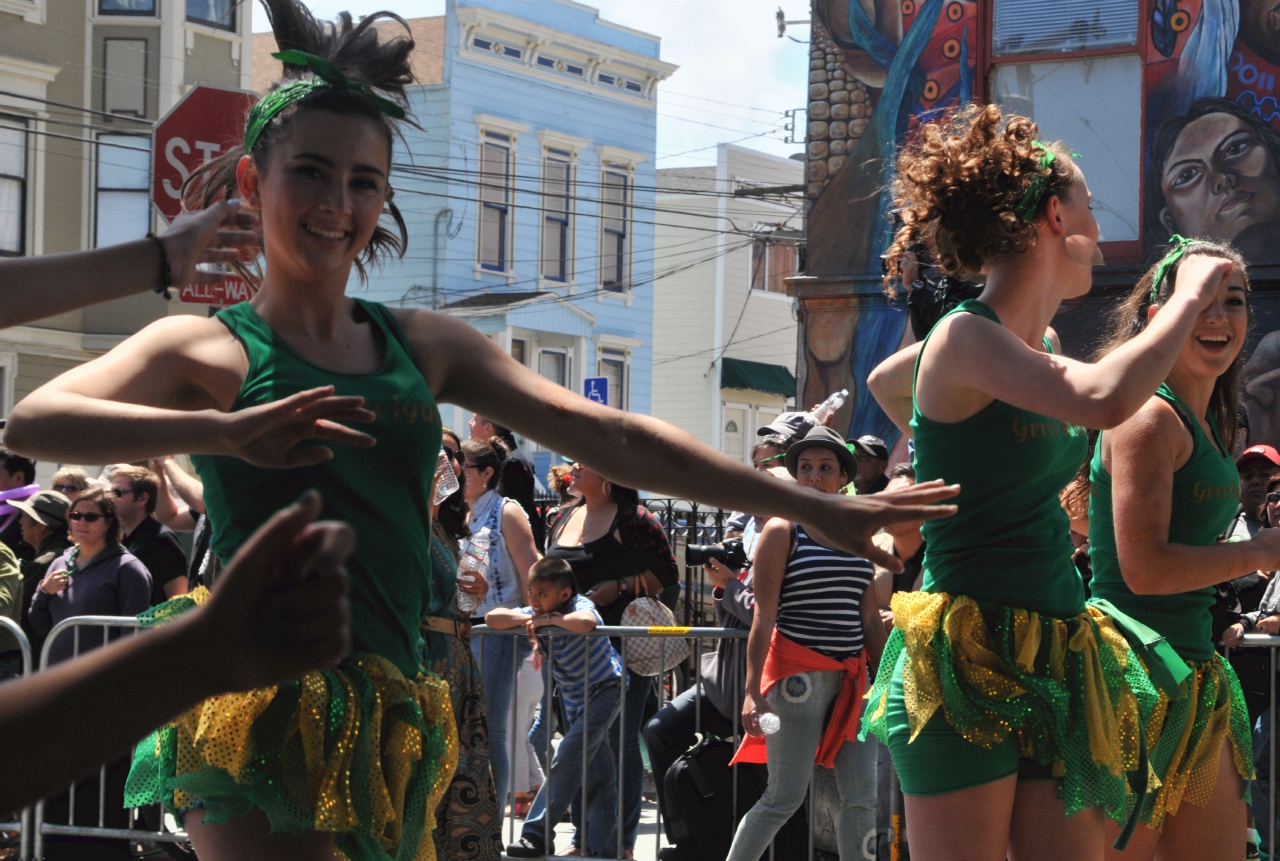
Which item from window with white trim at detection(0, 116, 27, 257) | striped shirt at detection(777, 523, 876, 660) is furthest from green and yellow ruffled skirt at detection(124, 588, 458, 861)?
window with white trim at detection(0, 116, 27, 257)

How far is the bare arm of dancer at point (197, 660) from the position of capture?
1.11 m

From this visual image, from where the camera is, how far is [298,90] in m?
2.50

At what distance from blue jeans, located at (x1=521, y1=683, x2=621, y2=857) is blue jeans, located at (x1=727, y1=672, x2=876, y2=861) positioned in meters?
1.11

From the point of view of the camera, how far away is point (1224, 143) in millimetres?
14750

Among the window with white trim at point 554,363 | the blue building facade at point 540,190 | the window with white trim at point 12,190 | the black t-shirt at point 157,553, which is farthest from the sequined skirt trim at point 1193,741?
the window with white trim at point 554,363

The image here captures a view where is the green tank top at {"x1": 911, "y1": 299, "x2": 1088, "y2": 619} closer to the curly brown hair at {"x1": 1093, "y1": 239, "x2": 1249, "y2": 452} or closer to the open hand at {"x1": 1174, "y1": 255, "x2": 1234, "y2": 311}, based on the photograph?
the open hand at {"x1": 1174, "y1": 255, "x2": 1234, "y2": 311}

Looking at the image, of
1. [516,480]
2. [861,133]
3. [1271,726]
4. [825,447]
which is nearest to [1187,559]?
[825,447]

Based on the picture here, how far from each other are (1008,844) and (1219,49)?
13.7m

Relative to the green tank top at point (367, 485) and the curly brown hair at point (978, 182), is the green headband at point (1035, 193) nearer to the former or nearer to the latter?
the curly brown hair at point (978, 182)

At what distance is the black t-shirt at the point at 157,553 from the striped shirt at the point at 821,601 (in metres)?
3.64

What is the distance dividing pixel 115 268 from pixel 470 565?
414 centimetres

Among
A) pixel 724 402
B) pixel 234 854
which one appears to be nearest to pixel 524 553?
pixel 234 854

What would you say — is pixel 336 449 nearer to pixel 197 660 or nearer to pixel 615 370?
pixel 197 660

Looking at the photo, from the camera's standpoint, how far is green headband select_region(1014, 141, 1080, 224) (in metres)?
3.26
